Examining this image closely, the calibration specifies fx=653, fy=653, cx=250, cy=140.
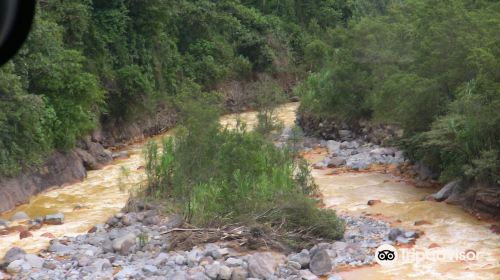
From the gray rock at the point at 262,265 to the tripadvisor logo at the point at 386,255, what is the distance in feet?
5.46

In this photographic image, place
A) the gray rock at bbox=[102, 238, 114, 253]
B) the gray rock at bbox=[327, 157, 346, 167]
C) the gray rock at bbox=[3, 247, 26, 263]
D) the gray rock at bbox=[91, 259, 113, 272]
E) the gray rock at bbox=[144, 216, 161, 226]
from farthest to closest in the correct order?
the gray rock at bbox=[327, 157, 346, 167]
the gray rock at bbox=[144, 216, 161, 226]
the gray rock at bbox=[102, 238, 114, 253]
the gray rock at bbox=[3, 247, 26, 263]
the gray rock at bbox=[91, 259, 113, 272]

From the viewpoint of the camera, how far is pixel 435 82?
49.3 ft

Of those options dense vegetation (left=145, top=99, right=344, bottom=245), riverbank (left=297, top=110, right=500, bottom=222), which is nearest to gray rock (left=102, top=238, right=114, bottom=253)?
dense vegetation (left=145, top=99, right=344, bottom=245)

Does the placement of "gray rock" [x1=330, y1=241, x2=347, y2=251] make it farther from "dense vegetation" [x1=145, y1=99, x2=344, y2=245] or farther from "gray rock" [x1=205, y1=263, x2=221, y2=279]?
"gray rock" [x1=205, y1=263, x2=221, y2=279]

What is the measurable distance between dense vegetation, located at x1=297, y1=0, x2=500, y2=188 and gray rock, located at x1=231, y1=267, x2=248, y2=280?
5.13 m

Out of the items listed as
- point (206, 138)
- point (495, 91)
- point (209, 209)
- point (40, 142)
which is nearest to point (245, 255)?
point (209, 209)

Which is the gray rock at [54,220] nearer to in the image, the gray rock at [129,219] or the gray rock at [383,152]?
the gray rock at [129,219]

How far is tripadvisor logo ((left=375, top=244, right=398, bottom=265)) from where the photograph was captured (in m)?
10.3

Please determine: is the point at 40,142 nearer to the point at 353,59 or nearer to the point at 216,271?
the point at 216,271

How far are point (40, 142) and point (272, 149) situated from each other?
20.0ft

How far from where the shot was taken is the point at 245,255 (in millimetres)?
10289

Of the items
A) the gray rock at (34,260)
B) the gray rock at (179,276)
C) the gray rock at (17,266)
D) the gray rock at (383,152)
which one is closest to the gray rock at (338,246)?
the gray rock at (179,276)

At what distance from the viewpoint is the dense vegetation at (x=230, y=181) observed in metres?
11.2

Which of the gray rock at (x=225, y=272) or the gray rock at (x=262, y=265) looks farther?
the gray rock at (x=262, y=265)
